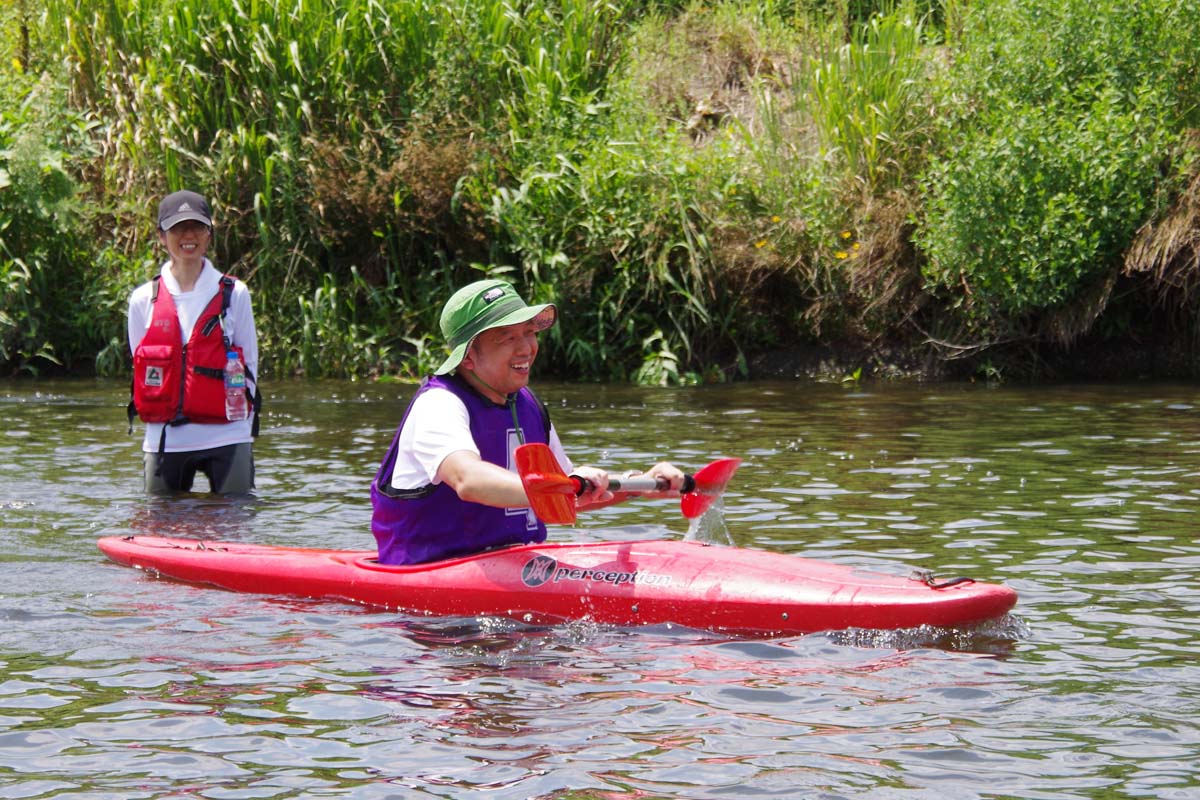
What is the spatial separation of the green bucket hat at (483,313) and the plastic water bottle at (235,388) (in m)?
2.39

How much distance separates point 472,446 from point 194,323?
268 centimetres

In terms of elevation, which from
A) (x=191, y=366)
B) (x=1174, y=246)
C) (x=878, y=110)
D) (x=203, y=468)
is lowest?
(x=203, y=468)

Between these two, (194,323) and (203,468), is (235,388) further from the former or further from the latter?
(203,468)

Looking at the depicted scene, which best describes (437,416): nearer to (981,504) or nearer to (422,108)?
(981,504)

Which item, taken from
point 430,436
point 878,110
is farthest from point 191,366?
point 878,110

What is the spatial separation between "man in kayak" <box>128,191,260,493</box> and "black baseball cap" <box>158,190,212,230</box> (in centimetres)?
17

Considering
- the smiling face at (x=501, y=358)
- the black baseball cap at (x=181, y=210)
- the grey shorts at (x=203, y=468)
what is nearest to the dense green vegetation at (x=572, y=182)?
the grey shorts at (x=203, y=468)

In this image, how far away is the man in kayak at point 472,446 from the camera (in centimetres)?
505

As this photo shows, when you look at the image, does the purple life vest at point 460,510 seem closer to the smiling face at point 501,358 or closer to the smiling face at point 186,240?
the smiling face at point 501,358

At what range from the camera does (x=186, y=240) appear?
7062 mm

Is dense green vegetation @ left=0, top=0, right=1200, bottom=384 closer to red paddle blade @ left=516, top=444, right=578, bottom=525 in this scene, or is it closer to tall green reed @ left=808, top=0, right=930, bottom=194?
tall green reed @ left=808, top=0, right=930, bottom=194

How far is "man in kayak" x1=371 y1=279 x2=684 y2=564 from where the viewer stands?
5051mm

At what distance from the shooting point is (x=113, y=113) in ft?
49.2

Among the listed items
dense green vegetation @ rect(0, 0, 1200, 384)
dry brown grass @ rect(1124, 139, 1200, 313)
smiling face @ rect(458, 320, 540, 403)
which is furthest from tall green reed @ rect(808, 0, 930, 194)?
smiling face @ rect(458, 320, 540, 403)
